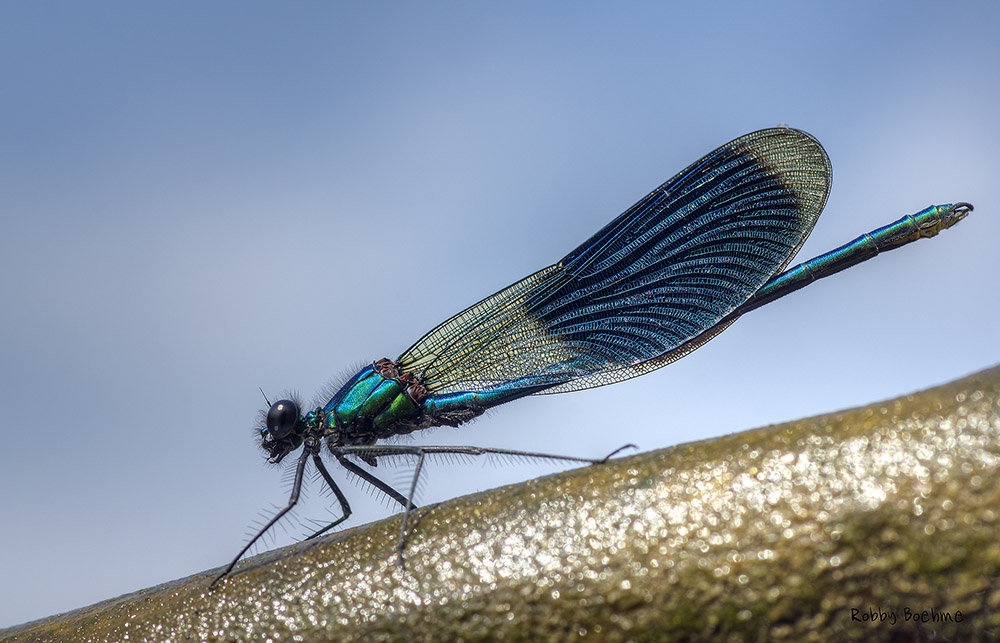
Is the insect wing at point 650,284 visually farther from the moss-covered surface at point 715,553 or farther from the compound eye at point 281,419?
the moss-covered surface at point 715,553

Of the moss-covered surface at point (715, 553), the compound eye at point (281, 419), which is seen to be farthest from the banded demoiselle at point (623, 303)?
the moss-covered surface at point (715, 553)

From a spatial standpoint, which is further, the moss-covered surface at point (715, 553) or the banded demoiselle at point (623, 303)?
the banded demoiselle at point (623, 303)

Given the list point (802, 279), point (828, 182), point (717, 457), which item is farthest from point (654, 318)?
point (717, 457)

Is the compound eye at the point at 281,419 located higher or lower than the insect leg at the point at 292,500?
higher

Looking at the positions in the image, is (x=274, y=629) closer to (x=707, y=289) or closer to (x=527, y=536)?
(x=527, y=536)

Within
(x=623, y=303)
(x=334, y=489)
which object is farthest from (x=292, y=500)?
(x=623, y=303)

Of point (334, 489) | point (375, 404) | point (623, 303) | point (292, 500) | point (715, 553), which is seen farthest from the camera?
point (623, 303)

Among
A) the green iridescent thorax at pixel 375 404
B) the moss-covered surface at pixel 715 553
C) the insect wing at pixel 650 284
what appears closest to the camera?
the moss-covered surface at pixel 715 553

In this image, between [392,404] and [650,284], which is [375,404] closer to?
[392,404]
